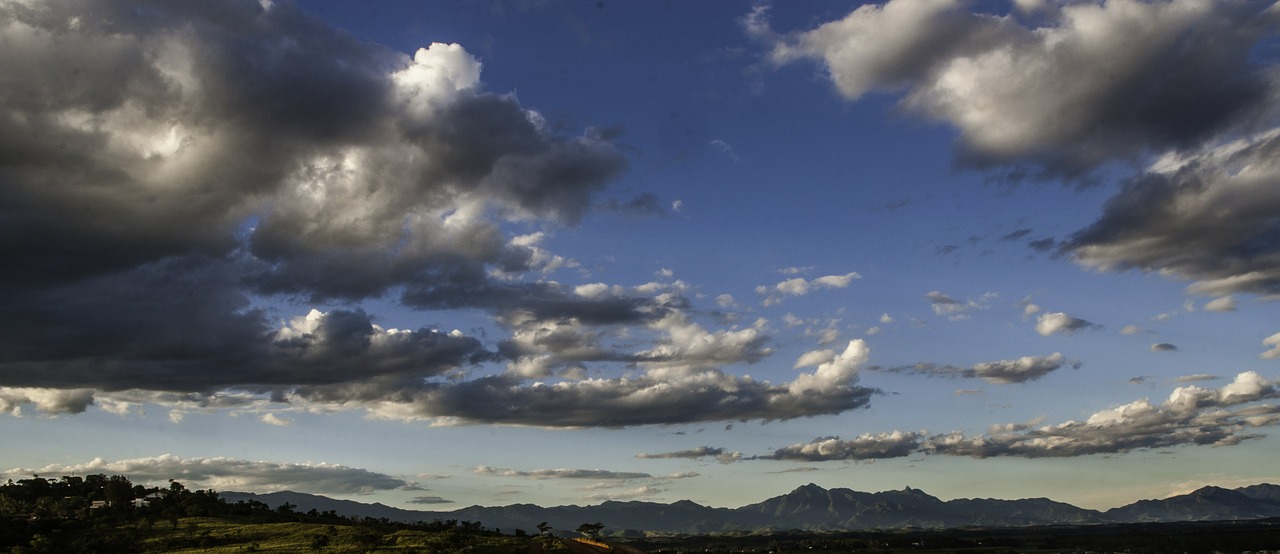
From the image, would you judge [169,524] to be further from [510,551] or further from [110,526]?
[510,551]

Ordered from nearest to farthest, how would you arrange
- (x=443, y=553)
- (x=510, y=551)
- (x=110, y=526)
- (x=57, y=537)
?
1. (x=443, y=553)
2. (x=510, y=551)
3. (x=57, y=537)
4. (x=110, y=526)

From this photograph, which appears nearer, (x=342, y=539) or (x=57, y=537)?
(x=342, y=539)

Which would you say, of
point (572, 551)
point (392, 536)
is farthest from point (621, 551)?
point (392, 536)

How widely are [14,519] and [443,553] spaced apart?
123 meters

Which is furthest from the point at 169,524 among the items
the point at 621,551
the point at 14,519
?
the point at 621,551

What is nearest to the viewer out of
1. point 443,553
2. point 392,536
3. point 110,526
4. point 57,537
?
point 443,553

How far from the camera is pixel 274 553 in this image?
144625 millimetres

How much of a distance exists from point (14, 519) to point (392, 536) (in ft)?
332

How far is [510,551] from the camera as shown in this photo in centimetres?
14775

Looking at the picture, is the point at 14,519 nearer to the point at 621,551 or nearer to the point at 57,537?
the point at 57,537

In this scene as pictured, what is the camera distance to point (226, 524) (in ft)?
613

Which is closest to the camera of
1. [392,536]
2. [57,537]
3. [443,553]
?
[443,553]

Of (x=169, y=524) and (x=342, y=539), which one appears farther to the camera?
(x=169, y=524)

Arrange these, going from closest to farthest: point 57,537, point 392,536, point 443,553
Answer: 1. point 443,553
2. point 392,536
3. point 57,537
